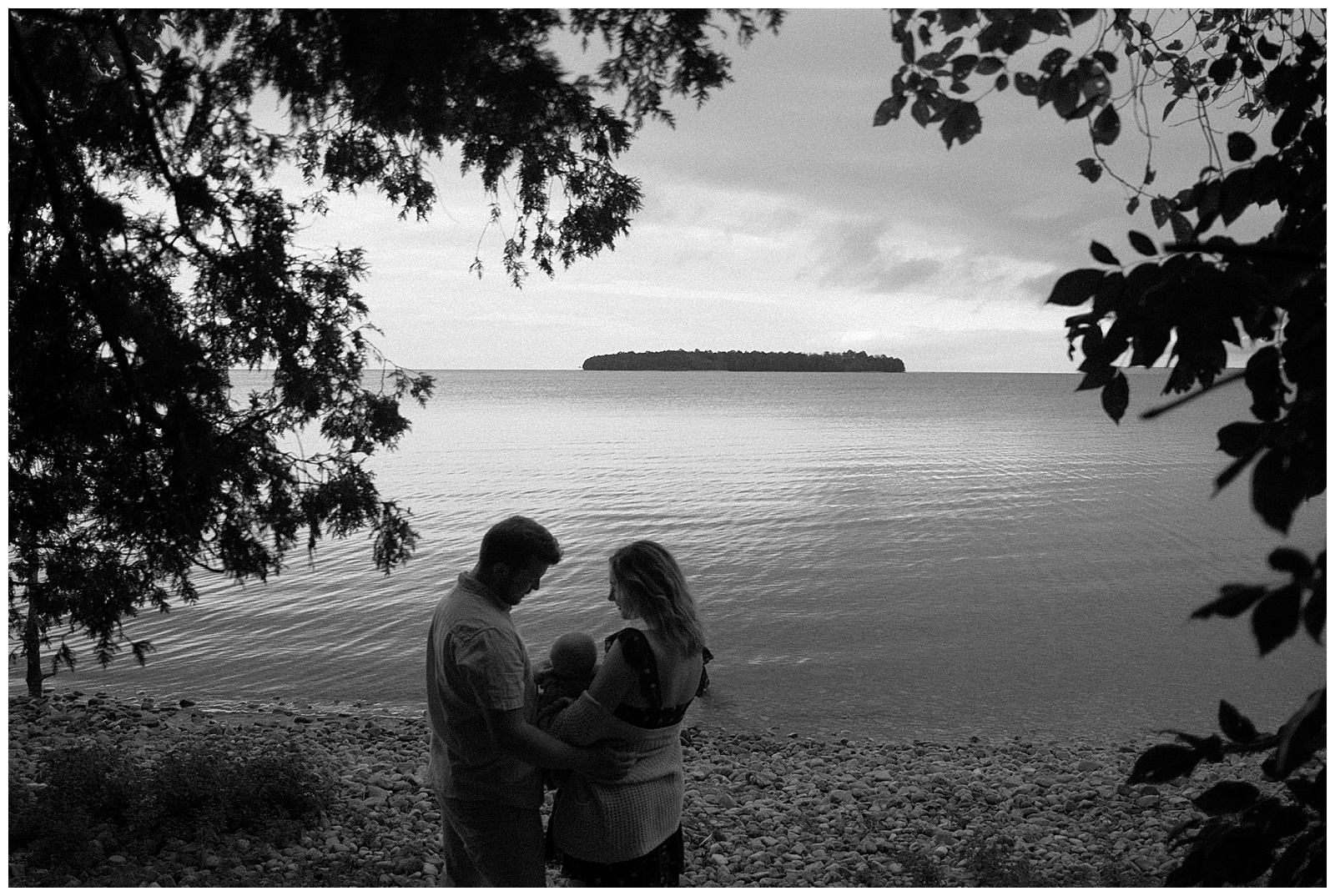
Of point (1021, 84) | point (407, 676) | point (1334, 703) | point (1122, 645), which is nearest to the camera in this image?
point (1334, 703)

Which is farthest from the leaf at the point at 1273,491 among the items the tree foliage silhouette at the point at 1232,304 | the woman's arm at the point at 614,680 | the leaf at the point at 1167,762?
the woman's arm at the point at 614,680

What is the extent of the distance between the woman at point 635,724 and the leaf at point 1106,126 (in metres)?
1.85

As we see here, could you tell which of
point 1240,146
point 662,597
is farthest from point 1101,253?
point 662,597

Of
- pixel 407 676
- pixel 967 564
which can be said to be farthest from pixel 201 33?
pixel 967 564

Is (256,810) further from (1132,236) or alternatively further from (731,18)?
(1132,236)

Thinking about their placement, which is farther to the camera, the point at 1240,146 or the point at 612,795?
the point at 612,795

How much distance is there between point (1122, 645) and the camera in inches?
459

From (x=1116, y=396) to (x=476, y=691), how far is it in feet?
6.91

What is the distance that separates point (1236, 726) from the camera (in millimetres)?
2020

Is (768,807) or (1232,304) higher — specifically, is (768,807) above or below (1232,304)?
below

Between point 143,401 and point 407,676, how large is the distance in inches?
285

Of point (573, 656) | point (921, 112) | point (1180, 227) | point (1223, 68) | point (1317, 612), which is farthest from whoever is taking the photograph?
point (573, 656)

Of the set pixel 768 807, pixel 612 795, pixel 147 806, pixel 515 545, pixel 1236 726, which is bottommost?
pixel 768 807

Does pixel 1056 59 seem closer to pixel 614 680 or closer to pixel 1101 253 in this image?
pixel 1101 253
